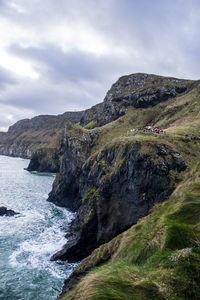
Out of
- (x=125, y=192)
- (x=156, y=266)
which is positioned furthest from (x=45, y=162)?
(x=156, y=266)

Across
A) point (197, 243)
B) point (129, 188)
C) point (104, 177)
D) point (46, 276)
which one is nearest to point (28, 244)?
point (46, 276)

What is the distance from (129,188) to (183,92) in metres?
70.7

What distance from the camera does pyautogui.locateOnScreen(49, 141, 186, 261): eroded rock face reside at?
23984mm

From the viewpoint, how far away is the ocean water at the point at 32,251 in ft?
69.5

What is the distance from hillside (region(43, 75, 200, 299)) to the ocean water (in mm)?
2709

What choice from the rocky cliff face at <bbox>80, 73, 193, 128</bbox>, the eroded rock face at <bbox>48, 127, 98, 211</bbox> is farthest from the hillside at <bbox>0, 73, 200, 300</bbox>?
the rocky cliff face at <bbox>80, 73, 193, 128</bbox>

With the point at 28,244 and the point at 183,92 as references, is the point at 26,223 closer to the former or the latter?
the point at 28,244

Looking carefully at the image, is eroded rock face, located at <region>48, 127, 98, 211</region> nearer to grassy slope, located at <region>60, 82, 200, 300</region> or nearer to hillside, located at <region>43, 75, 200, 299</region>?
hillside, located at <region>43, 75, 200, 299</region>

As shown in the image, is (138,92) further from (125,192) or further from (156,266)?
(156,266)

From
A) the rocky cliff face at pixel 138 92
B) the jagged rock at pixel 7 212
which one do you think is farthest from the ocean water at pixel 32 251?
the rocky cliff face at pixel 138 92

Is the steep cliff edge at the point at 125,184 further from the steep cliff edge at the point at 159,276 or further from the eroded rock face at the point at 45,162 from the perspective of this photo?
the eroded rock face at the point at 45,162

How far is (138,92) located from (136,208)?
74592mm

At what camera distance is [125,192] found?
26797 millimetres

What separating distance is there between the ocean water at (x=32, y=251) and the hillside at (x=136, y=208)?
2709 mm
